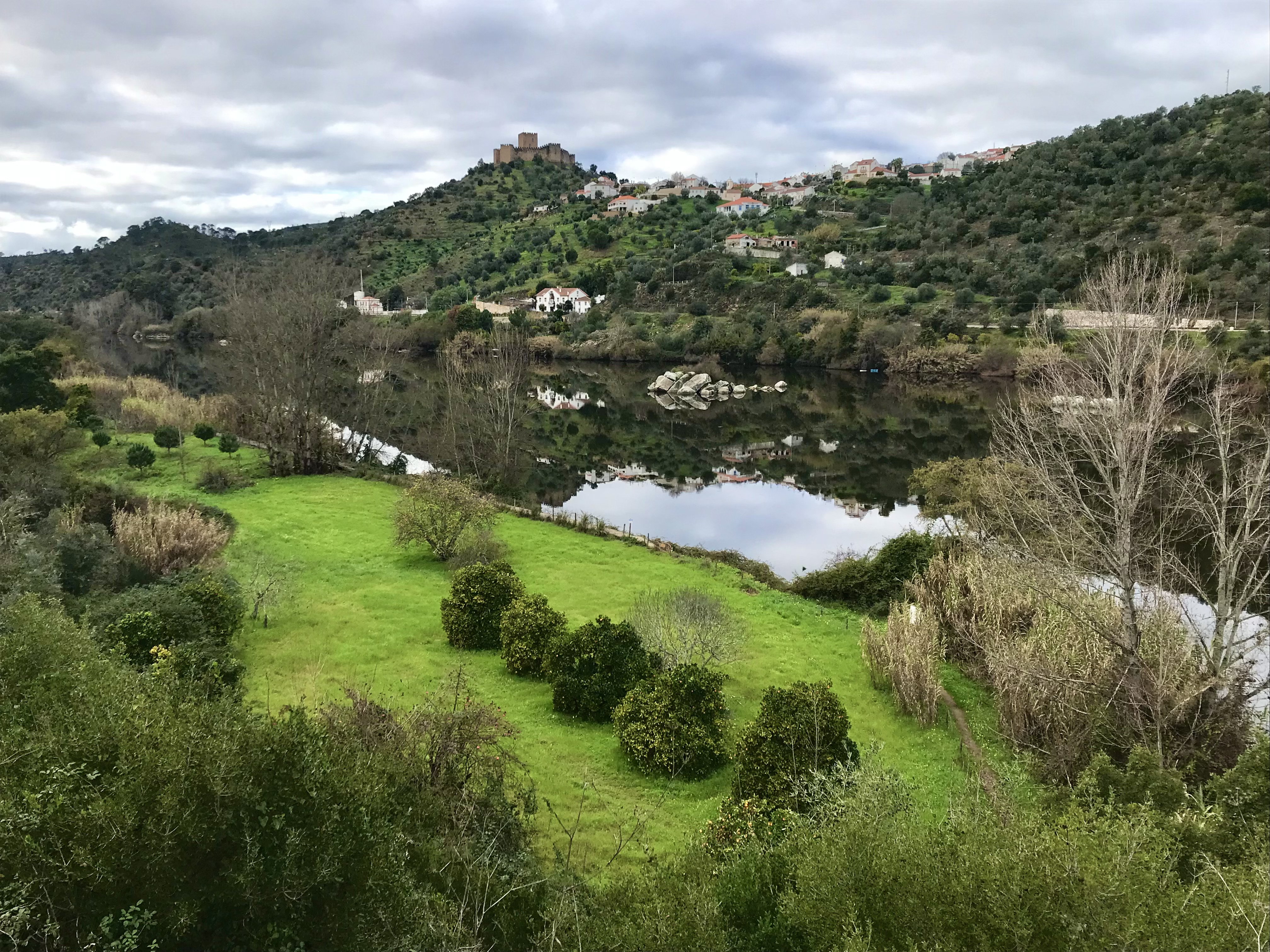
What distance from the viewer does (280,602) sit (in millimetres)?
12961

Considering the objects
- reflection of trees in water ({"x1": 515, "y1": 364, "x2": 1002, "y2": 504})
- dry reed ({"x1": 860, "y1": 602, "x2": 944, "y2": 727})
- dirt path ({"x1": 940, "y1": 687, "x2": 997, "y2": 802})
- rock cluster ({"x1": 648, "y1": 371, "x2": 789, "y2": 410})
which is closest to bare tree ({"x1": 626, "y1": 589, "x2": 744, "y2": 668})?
dry reed ({"x1": 860, "y1": 602, "x2": 944, "y2": 727})

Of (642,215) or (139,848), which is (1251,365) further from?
(642,215)

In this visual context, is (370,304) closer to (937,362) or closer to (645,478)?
(937,362)

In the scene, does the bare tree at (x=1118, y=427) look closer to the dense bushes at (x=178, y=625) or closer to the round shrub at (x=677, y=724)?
the round shrub at (x=677, y=724)

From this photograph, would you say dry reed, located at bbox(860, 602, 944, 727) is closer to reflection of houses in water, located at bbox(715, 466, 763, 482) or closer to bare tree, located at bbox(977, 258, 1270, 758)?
bare tree, located at bbox(977, 258, 1270, 758)

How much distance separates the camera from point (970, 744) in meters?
9.52

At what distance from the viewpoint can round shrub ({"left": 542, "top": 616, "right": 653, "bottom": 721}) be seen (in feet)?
32.1

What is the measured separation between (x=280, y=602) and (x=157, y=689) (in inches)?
328

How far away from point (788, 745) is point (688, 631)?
10.9 feet

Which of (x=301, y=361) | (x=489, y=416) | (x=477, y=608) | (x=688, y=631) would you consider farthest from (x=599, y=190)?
(x=688, y=631)

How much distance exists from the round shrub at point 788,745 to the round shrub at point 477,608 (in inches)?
196

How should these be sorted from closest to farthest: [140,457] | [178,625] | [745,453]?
[178,625] < [140,457] < [745,453]

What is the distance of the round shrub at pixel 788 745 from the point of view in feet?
24.6

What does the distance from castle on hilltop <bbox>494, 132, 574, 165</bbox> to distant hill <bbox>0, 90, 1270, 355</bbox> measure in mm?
43607
